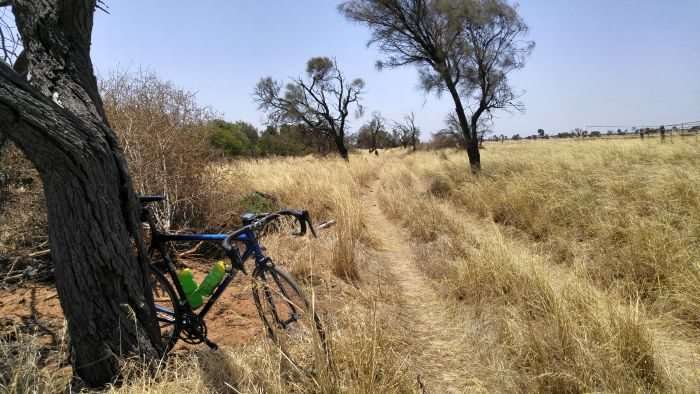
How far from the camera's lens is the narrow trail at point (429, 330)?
7.20ft

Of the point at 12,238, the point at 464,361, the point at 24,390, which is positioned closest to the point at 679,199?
the point at 464,361

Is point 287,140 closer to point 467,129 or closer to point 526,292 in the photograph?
point 467,129

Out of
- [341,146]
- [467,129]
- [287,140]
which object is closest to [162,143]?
[467,129]

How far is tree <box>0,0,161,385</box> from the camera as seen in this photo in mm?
1537

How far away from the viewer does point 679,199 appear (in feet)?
13.3

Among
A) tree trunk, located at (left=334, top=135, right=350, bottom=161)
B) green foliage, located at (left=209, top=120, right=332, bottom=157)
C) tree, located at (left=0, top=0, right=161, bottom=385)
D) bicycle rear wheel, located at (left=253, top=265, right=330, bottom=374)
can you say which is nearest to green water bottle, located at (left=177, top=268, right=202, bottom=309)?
tree, located at (left=0, top=0, right=161, bottom=385)

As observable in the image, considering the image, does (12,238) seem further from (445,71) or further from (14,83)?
(445,71)

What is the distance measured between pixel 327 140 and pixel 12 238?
1071 inches

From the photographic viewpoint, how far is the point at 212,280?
85.0 inches

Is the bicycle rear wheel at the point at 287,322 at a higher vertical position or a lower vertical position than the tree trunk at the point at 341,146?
lower

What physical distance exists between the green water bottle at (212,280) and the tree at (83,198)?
1.14 feet

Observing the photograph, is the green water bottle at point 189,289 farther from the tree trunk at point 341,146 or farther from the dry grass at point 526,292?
the tree trunk at point 341,146

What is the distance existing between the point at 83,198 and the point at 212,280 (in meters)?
0.88

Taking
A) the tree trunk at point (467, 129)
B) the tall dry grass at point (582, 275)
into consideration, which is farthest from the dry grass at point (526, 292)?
the tree trunk at point (467, 129)
